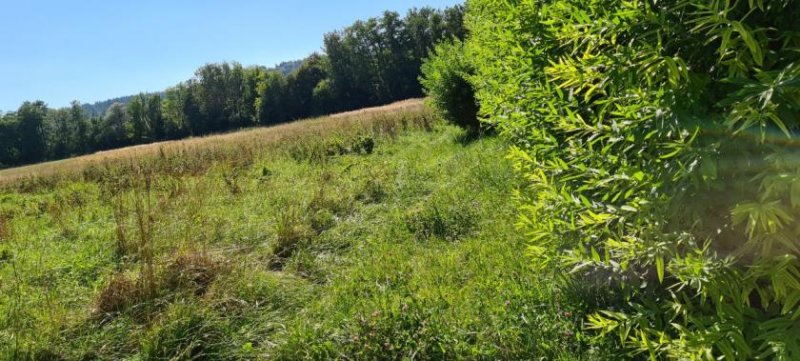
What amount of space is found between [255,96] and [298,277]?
75878 millimetres

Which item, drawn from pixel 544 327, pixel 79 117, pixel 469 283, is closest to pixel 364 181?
pixel 469 283

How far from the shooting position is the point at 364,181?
8.45 m

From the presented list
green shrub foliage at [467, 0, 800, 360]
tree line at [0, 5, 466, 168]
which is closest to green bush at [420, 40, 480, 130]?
green shrub foliage at [467, 0, 800, 360]

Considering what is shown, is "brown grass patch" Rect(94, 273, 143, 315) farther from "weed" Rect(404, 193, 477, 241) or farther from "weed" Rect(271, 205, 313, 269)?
"weed" Rect(404, 193, 477, 241)

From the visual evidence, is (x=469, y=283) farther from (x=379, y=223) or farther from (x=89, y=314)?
(x=89, y=314)

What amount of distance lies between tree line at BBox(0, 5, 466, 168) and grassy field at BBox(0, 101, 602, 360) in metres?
54.9

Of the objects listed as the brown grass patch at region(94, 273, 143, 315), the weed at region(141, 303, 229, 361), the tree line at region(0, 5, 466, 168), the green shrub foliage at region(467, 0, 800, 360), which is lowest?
the weed at region(141, 303, 229, 361)

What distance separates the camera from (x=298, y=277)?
4.91 metres

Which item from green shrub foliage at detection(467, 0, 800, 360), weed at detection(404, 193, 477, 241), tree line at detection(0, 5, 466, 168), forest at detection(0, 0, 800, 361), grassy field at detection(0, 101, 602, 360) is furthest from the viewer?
tree line at detection(0, 5, 466, 168)

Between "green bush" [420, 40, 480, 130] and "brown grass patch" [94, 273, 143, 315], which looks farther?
"green bush" [420, 40, 480, 130]

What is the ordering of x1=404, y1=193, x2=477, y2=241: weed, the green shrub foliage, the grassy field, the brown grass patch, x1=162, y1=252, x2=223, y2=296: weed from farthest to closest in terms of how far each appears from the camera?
x1=404, y1=193, x2=477, y2=241: weed
x1=162, y1=252, x2=223, y2=296: weed
the brown grass patch
the grassy field
the green shrub foliage

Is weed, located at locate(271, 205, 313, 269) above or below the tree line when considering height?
below

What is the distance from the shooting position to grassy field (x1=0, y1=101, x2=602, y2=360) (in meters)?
3.38

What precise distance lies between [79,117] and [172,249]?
3622 inches
